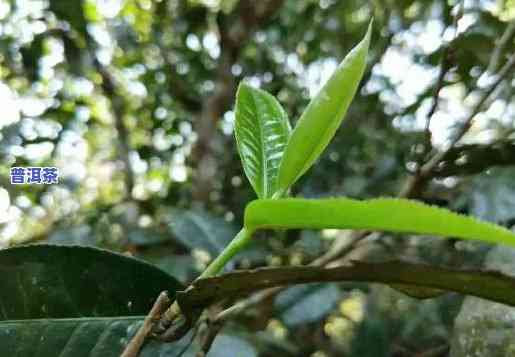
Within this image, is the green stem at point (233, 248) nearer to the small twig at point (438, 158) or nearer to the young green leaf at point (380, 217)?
the young green leaf at point (380, 217)

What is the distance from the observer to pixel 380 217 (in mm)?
229

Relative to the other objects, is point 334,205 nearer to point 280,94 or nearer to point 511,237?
point 511,237

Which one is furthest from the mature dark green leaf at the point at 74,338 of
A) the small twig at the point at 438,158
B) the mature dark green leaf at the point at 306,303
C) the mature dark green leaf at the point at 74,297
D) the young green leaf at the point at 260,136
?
the mature dark green leaf at the point at 306,303

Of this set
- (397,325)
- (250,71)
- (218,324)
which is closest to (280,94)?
(250,71)

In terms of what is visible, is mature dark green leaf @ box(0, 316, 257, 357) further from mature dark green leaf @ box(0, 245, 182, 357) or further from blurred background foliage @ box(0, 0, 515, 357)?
blurred background foliage @ box(0, 0, 515, 357)

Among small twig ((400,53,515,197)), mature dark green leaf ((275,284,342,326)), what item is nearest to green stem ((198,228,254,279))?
small twig ((400,53,515,197))

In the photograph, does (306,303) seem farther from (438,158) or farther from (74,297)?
(74,297)

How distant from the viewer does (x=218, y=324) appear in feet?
1.12

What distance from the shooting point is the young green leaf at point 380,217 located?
0.72ft

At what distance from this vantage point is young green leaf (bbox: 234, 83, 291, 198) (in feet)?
1.04

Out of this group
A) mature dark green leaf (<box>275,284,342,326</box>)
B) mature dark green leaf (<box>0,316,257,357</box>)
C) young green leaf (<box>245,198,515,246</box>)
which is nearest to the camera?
young green leaf (<box>245,198,515,246</box>)

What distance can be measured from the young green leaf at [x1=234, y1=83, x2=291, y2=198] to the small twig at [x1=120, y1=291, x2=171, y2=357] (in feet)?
0.23

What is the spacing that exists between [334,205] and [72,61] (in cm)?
85

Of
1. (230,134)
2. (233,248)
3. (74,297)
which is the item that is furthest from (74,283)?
(230,134)
